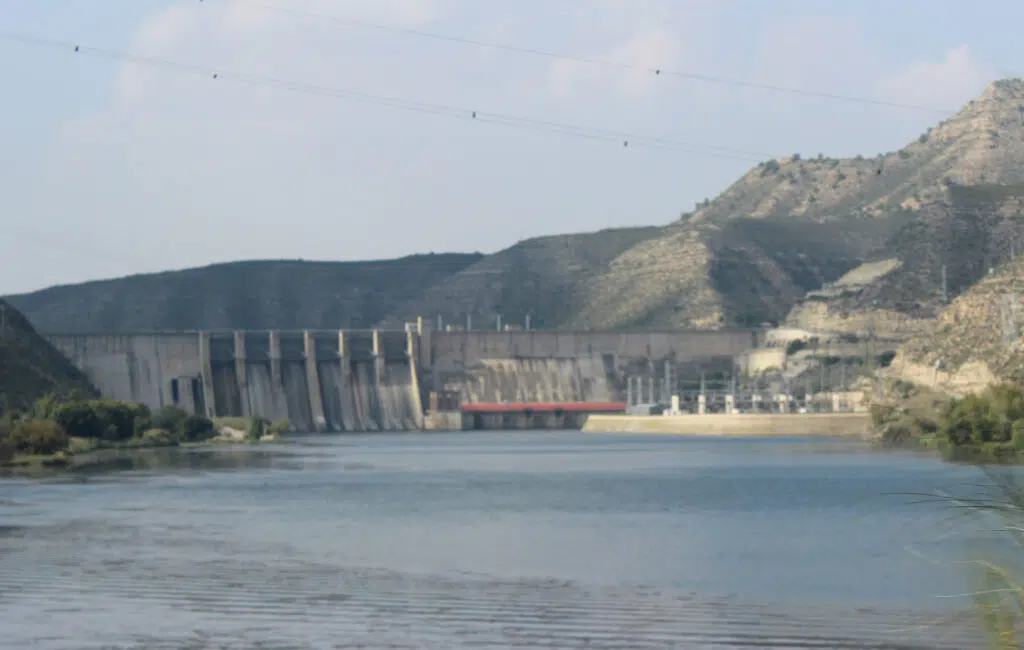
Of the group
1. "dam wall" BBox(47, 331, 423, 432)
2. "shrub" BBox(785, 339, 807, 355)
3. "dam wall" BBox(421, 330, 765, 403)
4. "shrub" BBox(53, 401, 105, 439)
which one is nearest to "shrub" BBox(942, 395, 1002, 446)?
"shrub" BBox(53, 401, 105, 439)

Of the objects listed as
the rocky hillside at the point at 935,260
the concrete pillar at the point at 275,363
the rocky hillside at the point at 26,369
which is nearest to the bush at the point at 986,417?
the rocky hillside at the point at 26,369

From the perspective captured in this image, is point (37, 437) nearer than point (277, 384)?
Yes

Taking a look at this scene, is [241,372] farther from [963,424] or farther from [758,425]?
[963,424]

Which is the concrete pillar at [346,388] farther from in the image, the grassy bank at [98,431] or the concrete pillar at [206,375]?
the grassy bank at [98,431]

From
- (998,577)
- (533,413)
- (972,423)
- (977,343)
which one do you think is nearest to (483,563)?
(998,577)

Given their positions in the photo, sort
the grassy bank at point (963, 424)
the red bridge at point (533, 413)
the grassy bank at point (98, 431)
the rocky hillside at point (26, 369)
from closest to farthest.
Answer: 1. the grassy bank at point (963, 424)
2. the grassy bank at point (98, 431)
3. the rocky hillside at point (26, 369)
4. the red bridge at point (533, 413)

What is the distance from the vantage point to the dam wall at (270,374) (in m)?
160

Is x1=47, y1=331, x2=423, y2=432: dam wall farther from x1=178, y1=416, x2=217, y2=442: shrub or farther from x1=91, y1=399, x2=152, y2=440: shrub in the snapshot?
x1=91, y1=399, x2=152, y2=440: shrub

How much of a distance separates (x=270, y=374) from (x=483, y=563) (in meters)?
135

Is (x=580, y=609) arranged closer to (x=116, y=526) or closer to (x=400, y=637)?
(x=400, y=637)

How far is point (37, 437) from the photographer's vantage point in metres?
85.6

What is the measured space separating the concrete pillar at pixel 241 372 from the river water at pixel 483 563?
3680 inches

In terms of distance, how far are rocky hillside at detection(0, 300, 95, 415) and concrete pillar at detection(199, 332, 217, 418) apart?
84.2 ft

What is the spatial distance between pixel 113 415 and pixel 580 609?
281ft
